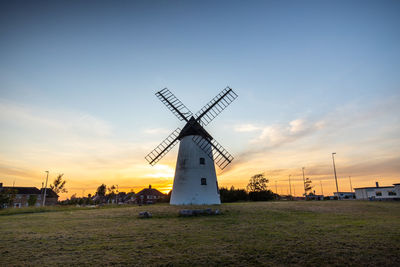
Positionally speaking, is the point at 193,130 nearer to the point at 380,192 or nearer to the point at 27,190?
the point at 380,192

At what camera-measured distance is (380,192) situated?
184 feet

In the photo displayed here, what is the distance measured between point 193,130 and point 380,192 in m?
58.3

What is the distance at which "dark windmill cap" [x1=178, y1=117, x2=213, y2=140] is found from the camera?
2602 cm

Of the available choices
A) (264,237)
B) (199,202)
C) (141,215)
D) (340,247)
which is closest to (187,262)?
(264,237)

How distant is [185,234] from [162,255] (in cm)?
312

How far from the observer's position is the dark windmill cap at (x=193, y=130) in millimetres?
26022

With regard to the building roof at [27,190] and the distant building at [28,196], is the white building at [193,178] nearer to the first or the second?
the distant building at [28,196]

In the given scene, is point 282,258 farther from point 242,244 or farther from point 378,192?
point 378,192

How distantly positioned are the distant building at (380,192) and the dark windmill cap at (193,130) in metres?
49.0

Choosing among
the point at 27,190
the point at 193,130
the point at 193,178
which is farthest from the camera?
the point at 27,190

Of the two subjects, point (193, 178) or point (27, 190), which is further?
point (27, 190)

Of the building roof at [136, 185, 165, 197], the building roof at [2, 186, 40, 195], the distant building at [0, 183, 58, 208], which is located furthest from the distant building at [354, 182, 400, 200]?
the building roof at [2, 186, 40, 195]

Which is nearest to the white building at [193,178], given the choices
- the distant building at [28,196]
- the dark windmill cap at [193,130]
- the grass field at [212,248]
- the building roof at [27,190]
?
the dark windmill cap at [193,130]

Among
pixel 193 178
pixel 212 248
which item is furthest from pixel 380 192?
pixel 212 248
